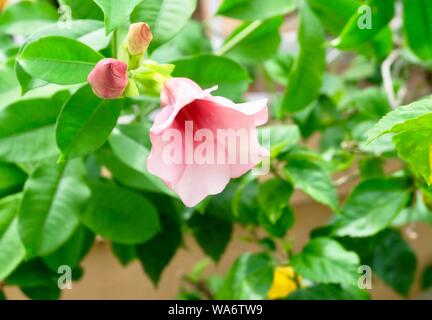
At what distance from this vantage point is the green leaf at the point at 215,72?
1.78 feet

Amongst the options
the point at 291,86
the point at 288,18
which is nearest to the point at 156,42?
the point at 291,86

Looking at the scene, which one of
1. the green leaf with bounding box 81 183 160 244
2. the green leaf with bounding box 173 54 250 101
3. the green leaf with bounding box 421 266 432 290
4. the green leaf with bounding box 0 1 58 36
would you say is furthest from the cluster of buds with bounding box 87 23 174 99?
the green leaf with bounding box 421 266 432 290

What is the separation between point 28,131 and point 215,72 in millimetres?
195

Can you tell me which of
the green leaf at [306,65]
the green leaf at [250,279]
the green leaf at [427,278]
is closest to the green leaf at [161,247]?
the green leaf at [250,279]

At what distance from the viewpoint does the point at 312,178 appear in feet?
2.12

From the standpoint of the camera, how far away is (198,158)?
394 millimetres

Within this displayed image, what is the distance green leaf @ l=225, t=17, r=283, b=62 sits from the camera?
70cm

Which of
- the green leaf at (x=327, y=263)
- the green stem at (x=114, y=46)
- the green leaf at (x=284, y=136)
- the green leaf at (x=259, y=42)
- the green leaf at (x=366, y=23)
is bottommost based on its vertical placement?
the green leaf at (x=327, y=263)

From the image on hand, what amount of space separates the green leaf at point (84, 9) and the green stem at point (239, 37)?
210 millimetres

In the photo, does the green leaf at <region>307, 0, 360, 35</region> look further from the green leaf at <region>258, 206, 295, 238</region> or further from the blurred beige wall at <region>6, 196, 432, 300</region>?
the blurred beige wall at <region>6, 196, 432, 300</region>

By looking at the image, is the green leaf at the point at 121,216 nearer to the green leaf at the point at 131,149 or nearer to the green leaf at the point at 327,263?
the green leaf at the point at 131,149

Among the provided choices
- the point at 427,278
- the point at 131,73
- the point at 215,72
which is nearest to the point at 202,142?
the point at 131,73

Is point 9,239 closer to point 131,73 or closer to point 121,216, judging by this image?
point 121,216
